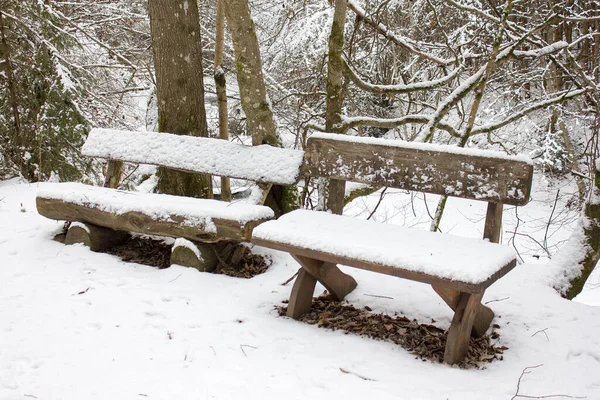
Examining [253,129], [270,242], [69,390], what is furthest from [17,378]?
[253,129]

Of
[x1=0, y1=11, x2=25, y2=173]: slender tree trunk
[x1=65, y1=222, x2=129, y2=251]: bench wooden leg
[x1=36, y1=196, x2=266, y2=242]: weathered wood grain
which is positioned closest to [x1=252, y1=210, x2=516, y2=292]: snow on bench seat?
[x1=36, y1=196, x2=266, y2=242]: weathered wood grain

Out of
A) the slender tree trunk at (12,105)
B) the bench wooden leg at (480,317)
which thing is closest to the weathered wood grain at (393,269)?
the bench wooden leg at (480,317)

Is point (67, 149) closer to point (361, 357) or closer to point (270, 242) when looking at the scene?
point (270, 242)

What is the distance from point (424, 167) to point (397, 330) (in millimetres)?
927

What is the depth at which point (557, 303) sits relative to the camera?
130 inches

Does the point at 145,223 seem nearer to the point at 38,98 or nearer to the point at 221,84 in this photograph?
the point at 221,84

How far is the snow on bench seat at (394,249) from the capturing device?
8.12 ft

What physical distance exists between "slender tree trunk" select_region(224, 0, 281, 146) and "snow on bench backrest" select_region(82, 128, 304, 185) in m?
0.36

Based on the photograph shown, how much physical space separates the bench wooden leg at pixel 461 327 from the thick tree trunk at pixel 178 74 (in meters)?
2.60

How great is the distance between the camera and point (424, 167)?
3139mm

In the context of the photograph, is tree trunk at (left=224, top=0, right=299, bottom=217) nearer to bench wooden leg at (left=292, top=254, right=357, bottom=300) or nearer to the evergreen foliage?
bench wooden leg at (left=292, top=254, right=357, bottom=300)

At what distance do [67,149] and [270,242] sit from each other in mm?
4973

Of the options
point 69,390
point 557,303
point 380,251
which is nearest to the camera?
point 69,390

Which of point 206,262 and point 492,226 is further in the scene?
point 206,262
